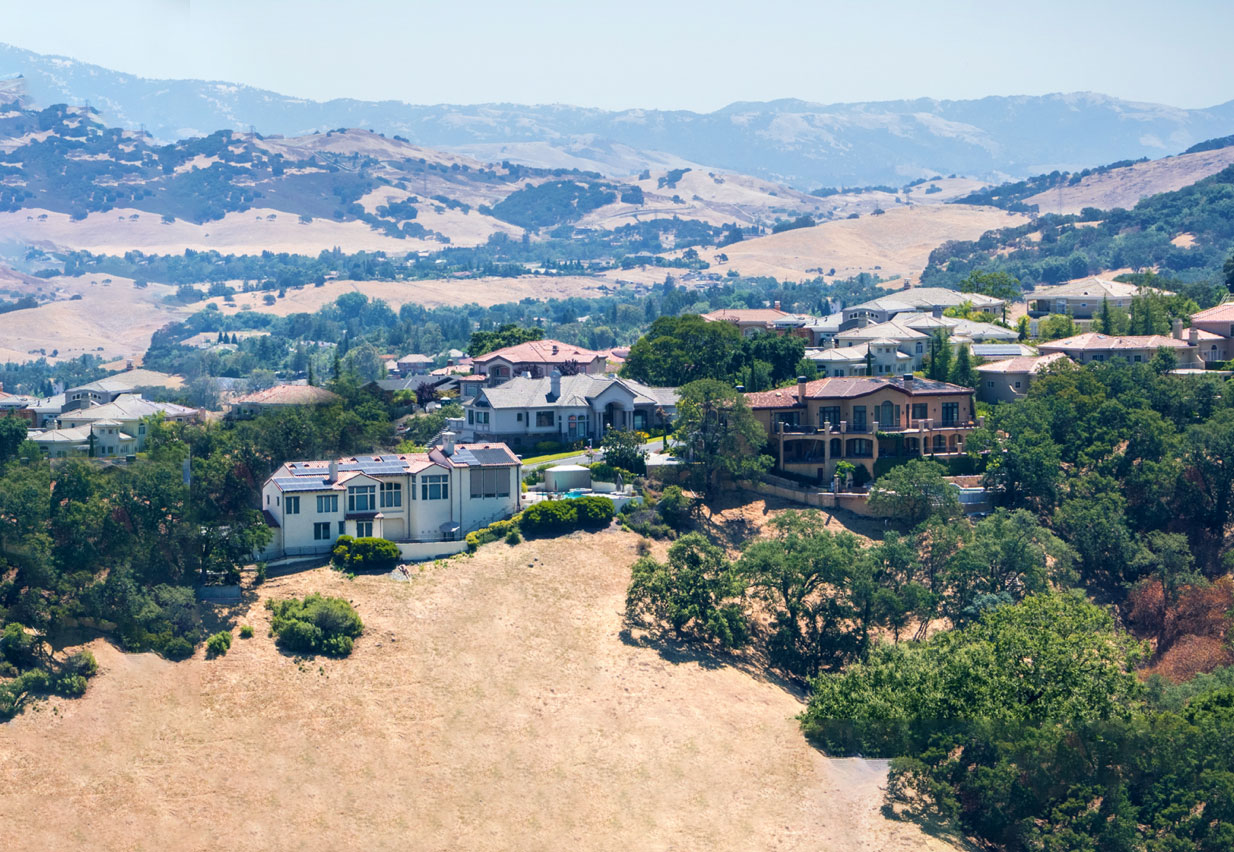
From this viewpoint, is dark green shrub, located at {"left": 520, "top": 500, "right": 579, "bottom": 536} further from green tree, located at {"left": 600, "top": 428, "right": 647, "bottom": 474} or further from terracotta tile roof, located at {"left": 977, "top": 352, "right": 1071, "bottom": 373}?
terracotta tile roof, located at {"left": 977, "top": 352, "right": 1071, "bottom": 373}

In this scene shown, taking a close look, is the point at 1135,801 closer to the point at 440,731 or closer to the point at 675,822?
the point at 675,822

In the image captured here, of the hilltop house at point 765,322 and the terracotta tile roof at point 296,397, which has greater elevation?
the hilltop house at point 765,322

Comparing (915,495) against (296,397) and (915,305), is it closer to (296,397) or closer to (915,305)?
(915,305)

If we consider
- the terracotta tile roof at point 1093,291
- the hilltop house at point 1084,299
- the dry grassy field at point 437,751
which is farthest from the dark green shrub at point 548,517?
the terracotta tile roof at point 1093,291

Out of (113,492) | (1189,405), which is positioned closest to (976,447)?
(1189,405)

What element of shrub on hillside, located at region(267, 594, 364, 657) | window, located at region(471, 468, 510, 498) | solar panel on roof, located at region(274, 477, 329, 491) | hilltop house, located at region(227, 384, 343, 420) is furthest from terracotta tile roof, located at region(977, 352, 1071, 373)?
shrub on hillside, located at region(267, 594, 364, 657)

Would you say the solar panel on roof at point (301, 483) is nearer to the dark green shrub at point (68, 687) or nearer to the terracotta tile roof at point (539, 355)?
the dark green shrub at point (68, 687)
